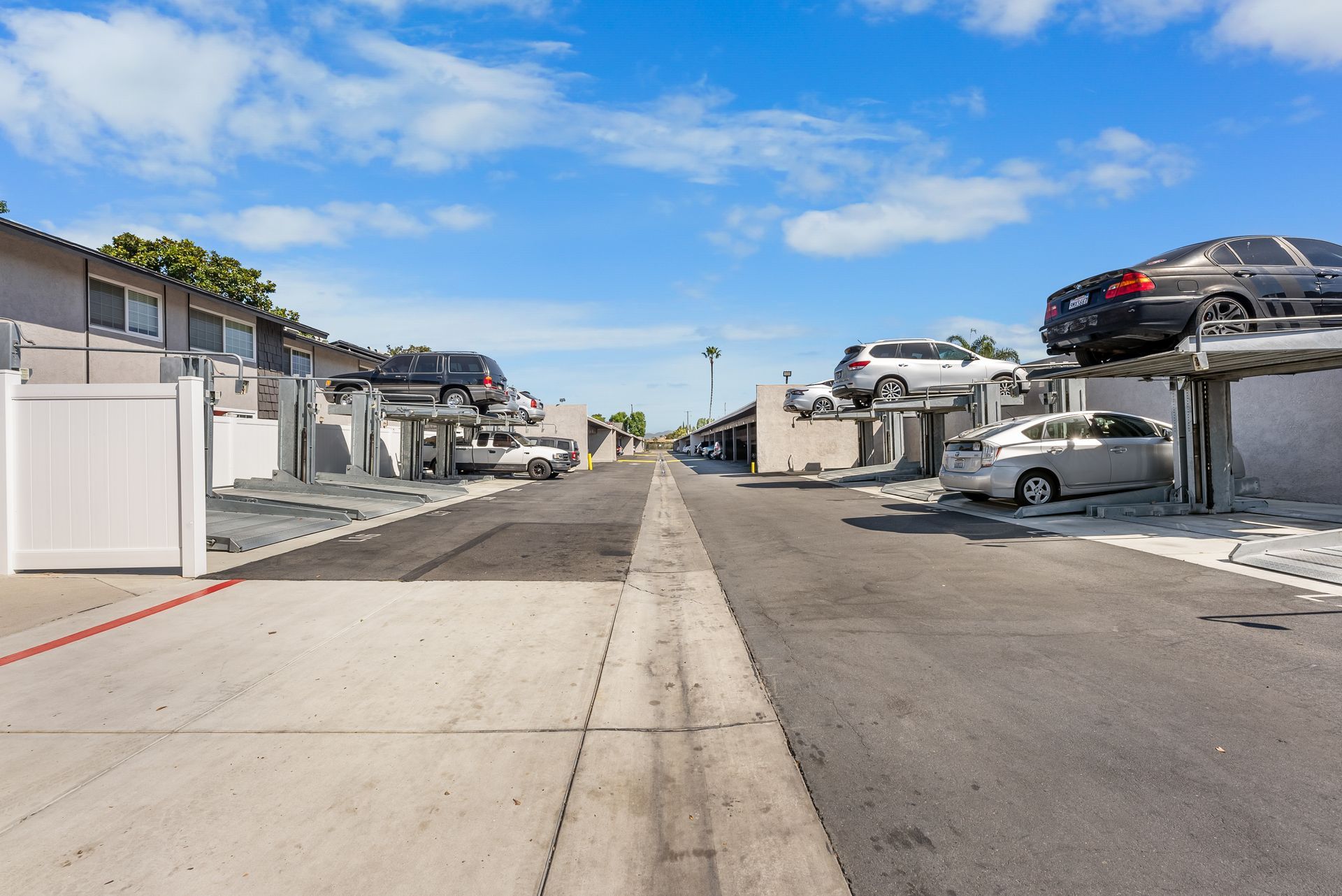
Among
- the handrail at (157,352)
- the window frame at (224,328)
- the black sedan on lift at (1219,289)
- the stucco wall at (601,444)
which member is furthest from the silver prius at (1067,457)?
the stucco wall at (601,444)

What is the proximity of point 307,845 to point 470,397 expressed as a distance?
60.8ft

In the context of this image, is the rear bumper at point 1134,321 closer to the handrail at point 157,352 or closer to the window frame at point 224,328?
the handrail at point 157,352

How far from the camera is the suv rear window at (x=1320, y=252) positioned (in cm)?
874

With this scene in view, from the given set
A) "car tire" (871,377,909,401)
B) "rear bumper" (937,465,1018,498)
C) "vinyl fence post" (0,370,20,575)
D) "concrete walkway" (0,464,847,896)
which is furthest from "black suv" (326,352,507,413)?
"concrete walkway" (0,464,847,896)

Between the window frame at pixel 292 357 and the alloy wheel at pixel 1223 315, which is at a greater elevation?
the window frame at pixel 292 357

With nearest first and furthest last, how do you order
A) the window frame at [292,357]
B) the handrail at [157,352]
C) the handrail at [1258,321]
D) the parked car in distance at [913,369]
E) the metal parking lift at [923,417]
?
the handrail at [157,352]
the handrail at [1258,321]
the metal parking lift at [923,417]
the parked car in distance at [913,369]
the window frame at [292,357]

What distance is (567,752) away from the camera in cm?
314

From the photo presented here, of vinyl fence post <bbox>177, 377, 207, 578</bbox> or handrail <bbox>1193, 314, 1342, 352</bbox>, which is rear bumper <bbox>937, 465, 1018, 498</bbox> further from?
vinyl fence post <bbox>177, 377, 207, 578</bbox>

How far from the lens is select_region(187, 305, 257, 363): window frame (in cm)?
1769

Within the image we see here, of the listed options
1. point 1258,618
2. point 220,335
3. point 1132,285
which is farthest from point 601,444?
point 1258,618

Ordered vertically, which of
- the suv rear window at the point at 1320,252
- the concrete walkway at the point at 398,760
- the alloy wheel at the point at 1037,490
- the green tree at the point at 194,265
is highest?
the green tree at the point at 194,265

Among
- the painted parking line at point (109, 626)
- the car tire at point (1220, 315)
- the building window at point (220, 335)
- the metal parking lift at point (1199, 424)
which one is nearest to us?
the painted parking line at point (109, 626)

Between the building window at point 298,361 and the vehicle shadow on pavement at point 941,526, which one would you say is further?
the building window at point 298,361

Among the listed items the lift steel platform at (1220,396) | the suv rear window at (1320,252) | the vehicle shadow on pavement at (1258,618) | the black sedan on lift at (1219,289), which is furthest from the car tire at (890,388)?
the vehicle shadow on pavement at (1258,618)
